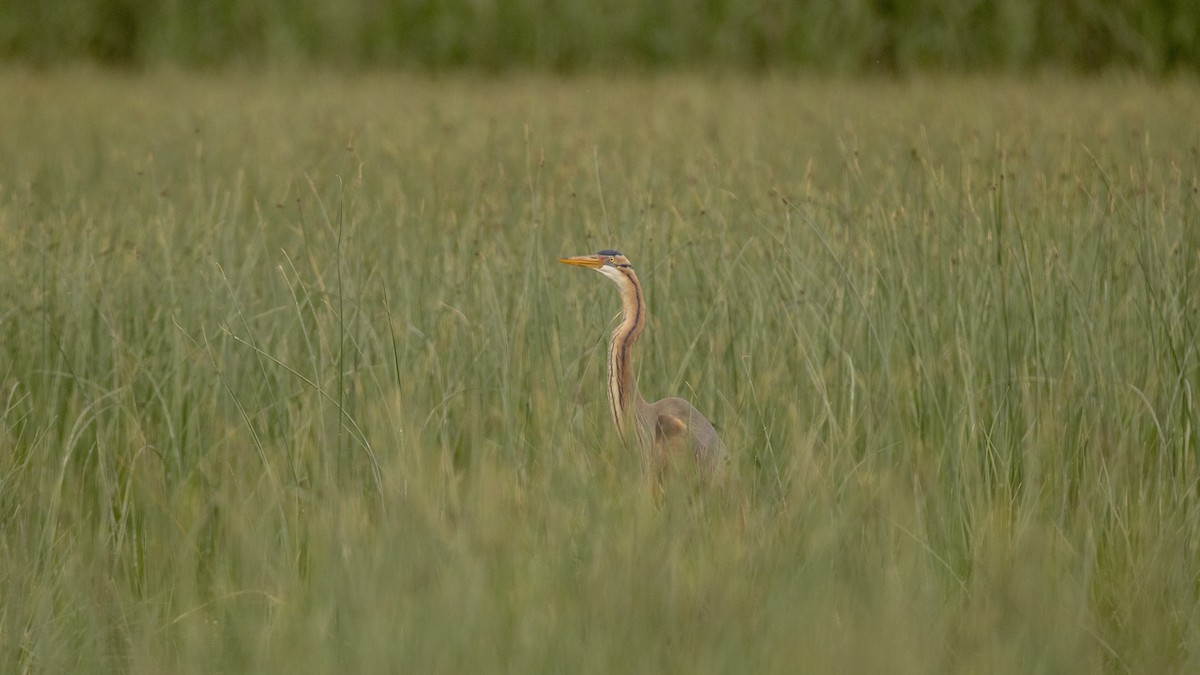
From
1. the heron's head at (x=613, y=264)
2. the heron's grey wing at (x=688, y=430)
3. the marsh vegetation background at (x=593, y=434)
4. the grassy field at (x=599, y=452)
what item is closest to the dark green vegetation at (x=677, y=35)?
the marsh vegetation background at (x=593, y=434)

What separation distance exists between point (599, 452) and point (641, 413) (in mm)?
142

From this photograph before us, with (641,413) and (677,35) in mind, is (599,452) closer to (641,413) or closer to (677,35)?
(641,413)

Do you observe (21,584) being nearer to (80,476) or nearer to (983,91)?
(80,476)

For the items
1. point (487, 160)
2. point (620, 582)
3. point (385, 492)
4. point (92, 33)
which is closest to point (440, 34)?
point (92, 33)

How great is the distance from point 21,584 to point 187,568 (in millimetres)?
361

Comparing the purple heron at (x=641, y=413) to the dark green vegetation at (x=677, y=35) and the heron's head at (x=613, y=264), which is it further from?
the dark green vegetation at (x=677, y=35)

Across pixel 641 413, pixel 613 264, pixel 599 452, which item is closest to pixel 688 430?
pixel 641 413

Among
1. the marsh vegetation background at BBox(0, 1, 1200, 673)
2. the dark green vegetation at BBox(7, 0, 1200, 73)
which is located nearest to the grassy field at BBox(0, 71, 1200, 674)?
the marsh vegetation background at BBox(0, 1, 1200, 673)

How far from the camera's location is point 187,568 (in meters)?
2.24

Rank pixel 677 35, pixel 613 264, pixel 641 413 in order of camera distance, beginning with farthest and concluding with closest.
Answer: pixel 677 35 < pixel 613 264 < pixel 641 413

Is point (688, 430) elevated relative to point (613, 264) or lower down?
lower down

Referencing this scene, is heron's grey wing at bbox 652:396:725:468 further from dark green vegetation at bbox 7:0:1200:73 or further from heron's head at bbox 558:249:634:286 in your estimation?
dark green vegetation at bbox 7:0:1200:73

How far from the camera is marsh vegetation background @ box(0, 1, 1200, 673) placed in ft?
6.59

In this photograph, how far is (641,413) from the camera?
9.36 ft
